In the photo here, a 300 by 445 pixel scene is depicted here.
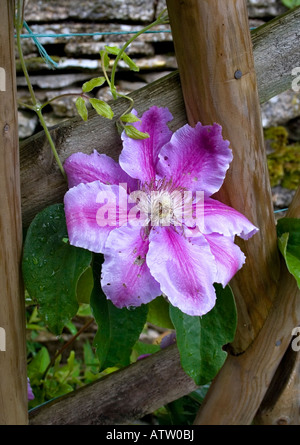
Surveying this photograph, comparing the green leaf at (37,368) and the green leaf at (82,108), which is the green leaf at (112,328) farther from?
the green leaf at (37,368)

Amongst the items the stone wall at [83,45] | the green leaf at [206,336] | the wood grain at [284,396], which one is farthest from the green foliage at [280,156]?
the green leaf at [206,336]

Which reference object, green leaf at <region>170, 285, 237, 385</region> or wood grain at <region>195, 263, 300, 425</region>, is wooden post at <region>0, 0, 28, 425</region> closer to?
green leaf at <region>170, 285, 237, 385</region>

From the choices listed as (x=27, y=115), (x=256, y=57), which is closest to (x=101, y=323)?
(x=256, y=57)

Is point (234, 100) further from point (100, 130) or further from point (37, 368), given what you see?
point (37, 368)

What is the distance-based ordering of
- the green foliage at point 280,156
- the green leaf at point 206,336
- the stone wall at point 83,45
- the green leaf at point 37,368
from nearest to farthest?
1. the green leaf at point 206,336
2. the green leaf at point 37,368
3. the stone wall at point 83,45
4. the green foliage at point 280,156

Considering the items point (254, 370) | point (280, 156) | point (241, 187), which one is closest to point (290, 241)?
point (241, 187)
